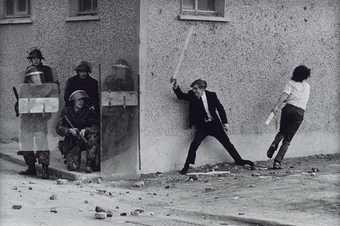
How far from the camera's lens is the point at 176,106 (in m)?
12.5

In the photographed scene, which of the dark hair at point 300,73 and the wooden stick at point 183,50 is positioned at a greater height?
the wooden stick at point 183,50

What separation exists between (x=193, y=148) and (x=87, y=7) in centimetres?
304

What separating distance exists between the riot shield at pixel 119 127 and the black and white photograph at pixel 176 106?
0.05 ft

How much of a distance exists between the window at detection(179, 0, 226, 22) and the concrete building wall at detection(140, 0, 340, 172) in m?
0.11

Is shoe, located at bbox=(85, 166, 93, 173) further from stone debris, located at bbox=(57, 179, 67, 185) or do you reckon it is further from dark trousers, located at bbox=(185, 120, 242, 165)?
dark trousers, located at bbox=(185, 120, 242, 165)

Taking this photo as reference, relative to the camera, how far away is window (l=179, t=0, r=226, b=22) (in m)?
12.5

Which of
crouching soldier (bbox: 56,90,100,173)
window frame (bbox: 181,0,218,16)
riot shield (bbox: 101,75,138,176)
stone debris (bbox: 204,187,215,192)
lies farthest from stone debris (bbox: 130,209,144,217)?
window frame (bbox: 181,0,218,16)

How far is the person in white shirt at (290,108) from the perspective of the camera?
1266 cm

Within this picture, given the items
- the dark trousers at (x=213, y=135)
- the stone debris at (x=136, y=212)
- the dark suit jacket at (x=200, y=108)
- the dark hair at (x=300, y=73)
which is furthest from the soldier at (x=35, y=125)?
the dark hair at (x=300, y=73)

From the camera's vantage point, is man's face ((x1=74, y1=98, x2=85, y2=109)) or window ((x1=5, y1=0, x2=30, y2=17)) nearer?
man's face ((x1=74, y1=98, x2=85, y2=109))

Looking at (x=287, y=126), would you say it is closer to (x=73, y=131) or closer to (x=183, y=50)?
(x=183, y=50)

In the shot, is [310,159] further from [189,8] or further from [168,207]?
[168,207]

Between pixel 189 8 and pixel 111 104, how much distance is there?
6.84 ft

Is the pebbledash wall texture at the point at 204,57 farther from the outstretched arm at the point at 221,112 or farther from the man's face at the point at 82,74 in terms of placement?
the outstretched arm at the point at 221,112
